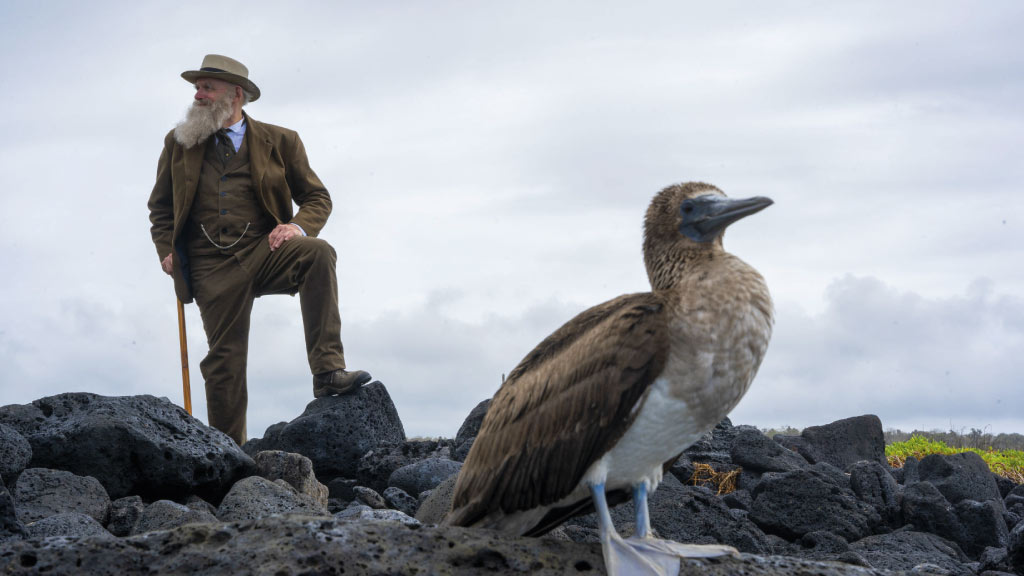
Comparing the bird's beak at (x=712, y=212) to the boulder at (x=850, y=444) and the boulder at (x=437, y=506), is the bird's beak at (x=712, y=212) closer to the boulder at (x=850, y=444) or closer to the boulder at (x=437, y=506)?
the boulder at (x=437, y=506)

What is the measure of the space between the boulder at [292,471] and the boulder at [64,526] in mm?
2429

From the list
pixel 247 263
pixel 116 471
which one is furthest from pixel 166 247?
pixel 116 471

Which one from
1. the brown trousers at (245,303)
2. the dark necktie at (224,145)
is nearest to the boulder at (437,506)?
the brown trousers at (245,303)

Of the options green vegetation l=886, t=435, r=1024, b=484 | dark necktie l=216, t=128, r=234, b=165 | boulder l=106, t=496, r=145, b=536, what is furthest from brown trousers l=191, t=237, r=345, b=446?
green vegetation l=886, t=435, r=1024, b=484

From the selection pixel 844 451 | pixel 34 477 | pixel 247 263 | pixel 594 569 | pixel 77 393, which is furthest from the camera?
pixel 844 451

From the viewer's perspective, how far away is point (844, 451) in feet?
41.1

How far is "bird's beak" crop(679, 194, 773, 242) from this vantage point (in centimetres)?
424

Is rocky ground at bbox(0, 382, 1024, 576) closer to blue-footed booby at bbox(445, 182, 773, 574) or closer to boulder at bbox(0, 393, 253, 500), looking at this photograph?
boulder at bbox(0, 393, 253, 500)

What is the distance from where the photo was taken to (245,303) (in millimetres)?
10594

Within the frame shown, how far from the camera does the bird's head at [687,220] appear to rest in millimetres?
4273

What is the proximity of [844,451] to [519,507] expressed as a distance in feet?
30.6

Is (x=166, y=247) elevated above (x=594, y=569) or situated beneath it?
elevated above

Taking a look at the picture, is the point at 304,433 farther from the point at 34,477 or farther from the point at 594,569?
the point at 594,569

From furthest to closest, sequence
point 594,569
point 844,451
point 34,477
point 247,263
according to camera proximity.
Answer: point 844,451 < point 247,263 < point 34,477 < point 594,569
